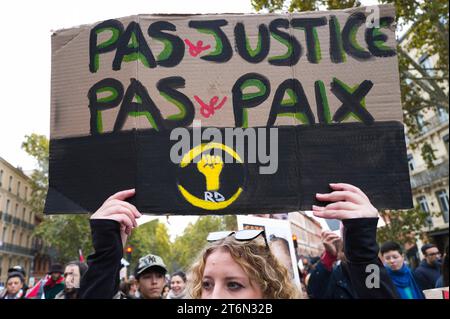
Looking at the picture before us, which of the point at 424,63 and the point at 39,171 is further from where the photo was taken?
the point at 39,171

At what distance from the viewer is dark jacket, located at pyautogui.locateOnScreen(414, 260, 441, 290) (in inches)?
212

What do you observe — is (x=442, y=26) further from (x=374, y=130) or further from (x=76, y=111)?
(x=76, y=111)

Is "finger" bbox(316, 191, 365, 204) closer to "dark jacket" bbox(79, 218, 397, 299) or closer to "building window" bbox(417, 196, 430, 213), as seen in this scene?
"dark jacket" bbox(79, 218, 397, 299)

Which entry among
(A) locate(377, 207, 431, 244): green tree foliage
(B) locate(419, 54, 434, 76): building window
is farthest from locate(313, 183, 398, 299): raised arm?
(A) locate(377, 207, 431, 244): green tree foliage

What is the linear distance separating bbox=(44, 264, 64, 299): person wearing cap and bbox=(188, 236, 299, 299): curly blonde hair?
362cm

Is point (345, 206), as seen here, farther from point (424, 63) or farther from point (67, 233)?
point (67, 233)

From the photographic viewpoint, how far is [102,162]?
2.31 meters

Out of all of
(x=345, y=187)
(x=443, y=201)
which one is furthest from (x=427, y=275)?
(x=443, y=201)

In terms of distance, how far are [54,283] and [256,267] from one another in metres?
4.31

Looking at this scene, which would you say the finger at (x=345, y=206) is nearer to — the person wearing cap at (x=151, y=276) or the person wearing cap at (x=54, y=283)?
the person wearing cap at (x=151, y=276)

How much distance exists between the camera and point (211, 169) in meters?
2.30

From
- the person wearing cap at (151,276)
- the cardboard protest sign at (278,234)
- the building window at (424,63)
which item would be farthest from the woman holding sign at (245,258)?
the building window at (424,63)

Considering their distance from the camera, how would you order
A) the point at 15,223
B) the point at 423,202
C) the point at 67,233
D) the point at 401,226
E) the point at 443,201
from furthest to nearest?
the point at 15,223 → the point at 67,233 → the point at 423,202 → the point at 443,201 → the point at 401,226
